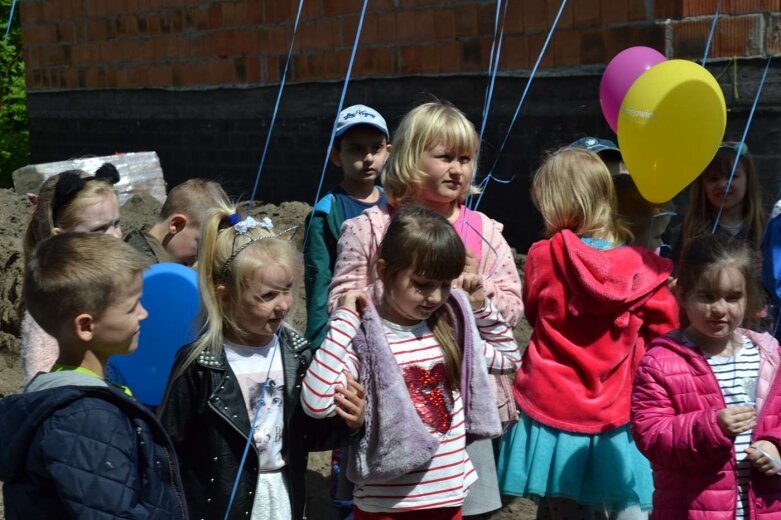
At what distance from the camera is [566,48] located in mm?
6828

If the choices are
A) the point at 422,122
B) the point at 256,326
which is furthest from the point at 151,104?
the point at 256,326

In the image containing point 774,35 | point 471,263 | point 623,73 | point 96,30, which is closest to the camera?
point 471,263

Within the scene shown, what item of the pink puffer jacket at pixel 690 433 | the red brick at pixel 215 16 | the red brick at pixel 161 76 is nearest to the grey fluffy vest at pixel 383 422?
the pink puffer jacket at pixel 690 433

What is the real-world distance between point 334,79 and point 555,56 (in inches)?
85.4

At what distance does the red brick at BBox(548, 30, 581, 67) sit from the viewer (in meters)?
6.76

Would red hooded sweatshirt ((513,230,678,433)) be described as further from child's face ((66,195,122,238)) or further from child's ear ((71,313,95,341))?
child's ear ((71,313,95,341))

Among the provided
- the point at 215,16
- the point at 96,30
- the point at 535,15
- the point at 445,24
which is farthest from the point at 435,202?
the point at 96,30

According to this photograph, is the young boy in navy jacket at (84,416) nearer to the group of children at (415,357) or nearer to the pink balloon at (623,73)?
the group of children at (415,357)

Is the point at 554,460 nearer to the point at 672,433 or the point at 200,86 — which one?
the point at 672,433

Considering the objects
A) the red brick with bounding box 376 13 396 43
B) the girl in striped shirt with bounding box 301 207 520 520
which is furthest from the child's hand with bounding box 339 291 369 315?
the red brick with bounding box 376 13 396 43

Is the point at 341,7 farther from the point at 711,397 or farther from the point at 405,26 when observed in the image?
the point at 711,397

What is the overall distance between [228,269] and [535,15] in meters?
4.17

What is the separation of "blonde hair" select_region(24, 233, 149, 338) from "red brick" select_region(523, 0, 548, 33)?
4.60m

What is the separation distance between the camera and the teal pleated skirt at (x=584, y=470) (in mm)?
3994
